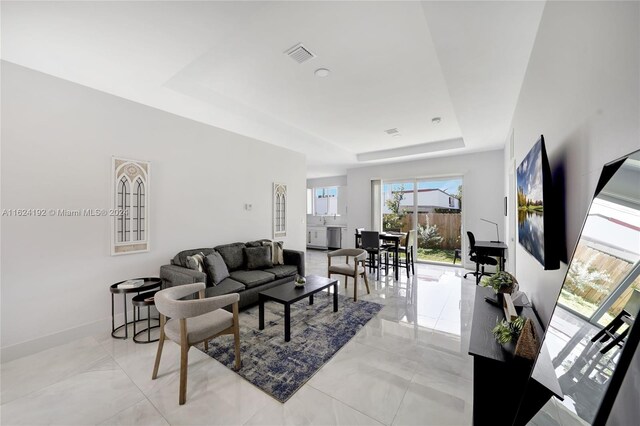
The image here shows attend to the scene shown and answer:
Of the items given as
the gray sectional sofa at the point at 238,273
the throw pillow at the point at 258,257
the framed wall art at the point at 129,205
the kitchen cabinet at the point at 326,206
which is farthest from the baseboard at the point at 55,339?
the kitchen cabinet at the point at 326,206

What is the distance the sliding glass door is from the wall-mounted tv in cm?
488

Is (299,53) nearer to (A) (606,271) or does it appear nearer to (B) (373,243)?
(A) (606,271)

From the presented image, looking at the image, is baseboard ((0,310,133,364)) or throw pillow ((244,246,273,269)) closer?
baseboard ((0,310,133,364))

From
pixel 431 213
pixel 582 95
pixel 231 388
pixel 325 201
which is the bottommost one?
pixel 231 388

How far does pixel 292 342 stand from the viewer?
2676mm

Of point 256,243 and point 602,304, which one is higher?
point 602,304

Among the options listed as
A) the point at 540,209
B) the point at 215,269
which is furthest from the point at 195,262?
the point at 540,209

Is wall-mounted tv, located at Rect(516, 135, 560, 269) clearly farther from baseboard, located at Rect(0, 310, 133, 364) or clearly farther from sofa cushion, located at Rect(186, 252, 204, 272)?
baseboard, located at Rect(0, 310, 133, 364)

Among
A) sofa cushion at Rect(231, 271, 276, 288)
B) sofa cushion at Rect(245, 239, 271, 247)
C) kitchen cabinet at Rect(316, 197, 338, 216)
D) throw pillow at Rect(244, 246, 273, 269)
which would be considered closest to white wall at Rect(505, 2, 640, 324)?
sofa cushion at Rect(231, 271, 276, 288)

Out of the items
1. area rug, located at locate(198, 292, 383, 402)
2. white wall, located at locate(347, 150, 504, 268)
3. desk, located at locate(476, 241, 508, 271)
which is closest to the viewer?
area rug, located at locate(198, 292, 383, 402)

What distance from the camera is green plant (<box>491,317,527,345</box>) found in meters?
1.52

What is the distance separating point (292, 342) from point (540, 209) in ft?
7.95

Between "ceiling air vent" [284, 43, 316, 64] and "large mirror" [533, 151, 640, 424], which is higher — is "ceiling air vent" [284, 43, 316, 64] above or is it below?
above

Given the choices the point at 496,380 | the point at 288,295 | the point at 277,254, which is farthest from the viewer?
the point at 277,254
